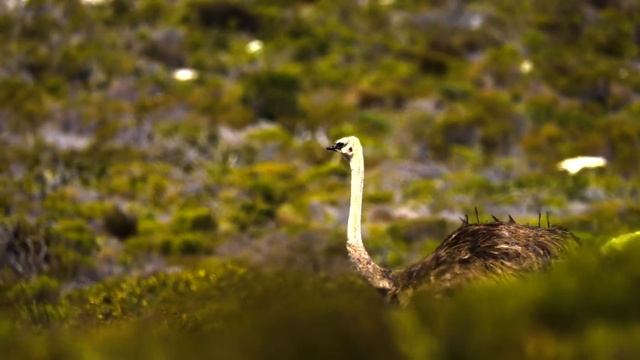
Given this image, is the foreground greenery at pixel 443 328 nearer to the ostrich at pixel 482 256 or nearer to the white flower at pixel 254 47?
the ostrich at pixel 482 256

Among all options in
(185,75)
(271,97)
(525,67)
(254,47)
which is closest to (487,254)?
(271,97)

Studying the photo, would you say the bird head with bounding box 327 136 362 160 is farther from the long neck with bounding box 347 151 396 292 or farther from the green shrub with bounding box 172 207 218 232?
the green shrub with bounding box 172 207 218 232

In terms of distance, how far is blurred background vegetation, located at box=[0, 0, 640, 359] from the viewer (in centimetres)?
266

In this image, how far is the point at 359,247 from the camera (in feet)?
21.3

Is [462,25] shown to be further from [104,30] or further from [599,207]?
[599,207]

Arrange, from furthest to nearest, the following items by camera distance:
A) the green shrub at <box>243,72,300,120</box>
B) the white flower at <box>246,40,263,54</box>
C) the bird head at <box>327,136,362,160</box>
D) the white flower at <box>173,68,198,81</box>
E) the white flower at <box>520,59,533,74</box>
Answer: the white flower at <box>246,40,263,54</box> → the white flower at <box>520,59,533,74</box> → the white flower at <box>173,68,198,81</box> → the green shrub at <box>243,72,300,120</box> → the bird head at <box>327,136,362,160</box>

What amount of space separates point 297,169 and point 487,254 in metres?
19.8

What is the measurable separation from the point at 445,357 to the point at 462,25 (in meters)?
40.8

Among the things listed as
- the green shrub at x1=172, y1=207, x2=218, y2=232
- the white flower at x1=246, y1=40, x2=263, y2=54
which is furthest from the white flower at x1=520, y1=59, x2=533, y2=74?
the green shrub at x1=172, y1=207, x2=218, y2=232

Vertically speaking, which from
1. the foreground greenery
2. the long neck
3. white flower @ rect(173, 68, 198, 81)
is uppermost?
white flower @ rect(173, 68, 198, 81)

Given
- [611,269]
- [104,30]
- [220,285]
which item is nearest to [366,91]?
[104,30]

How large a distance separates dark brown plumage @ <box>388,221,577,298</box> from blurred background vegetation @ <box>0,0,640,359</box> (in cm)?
32

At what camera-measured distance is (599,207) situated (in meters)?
19.1

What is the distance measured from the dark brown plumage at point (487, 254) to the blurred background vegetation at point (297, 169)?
320 mm
